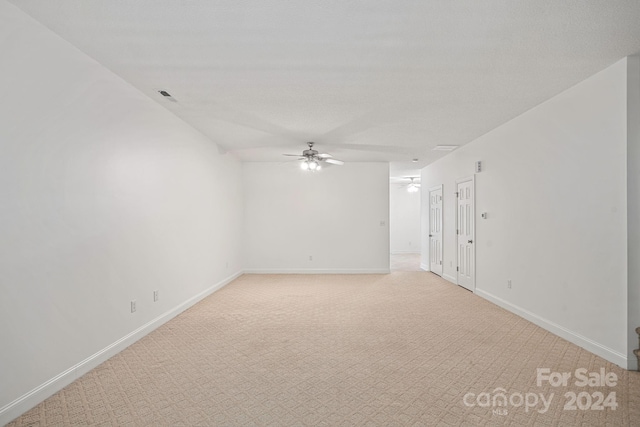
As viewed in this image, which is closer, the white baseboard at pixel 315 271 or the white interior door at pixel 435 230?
the white interior door at pixel 435 230

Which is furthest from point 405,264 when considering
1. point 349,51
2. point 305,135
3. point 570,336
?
point 349,51

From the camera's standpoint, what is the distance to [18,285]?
2.29 m

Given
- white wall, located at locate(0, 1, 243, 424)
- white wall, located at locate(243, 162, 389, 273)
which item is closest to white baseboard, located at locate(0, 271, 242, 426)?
white wall, located at locate(0, 1, 243, 424)

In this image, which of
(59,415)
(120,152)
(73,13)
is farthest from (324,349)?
(73,13)

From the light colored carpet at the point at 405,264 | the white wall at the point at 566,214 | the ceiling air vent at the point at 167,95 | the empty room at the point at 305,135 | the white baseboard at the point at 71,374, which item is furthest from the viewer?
the light colored carpet at the point at 405,264

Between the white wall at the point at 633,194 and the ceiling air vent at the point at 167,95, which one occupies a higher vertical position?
the ceiling air vent at the point at 167,95

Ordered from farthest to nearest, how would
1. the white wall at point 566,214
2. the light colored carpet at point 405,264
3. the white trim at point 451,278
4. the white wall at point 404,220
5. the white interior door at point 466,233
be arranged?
the white wall at point 404,220 < the light colored carpet at point 405,264 < the white trim at point 451,278 < the white interior door at point 466,233 < the white wall at point 566,214

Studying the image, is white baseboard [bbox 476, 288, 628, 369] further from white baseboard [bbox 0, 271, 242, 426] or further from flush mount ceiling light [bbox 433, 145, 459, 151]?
white baseboard [bbox 0, 271, 242, 426]

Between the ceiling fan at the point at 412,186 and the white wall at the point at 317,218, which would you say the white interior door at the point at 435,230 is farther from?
the ceiling fan at the point at 412,186

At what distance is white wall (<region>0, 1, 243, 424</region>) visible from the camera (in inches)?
89.1

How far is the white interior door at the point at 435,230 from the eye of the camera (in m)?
7.74

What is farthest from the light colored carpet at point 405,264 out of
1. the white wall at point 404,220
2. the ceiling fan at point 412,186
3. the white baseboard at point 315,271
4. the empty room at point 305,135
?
the empty room at point 305,135

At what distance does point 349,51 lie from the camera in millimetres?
2865

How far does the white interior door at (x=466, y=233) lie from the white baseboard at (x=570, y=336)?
A: 103 cm
